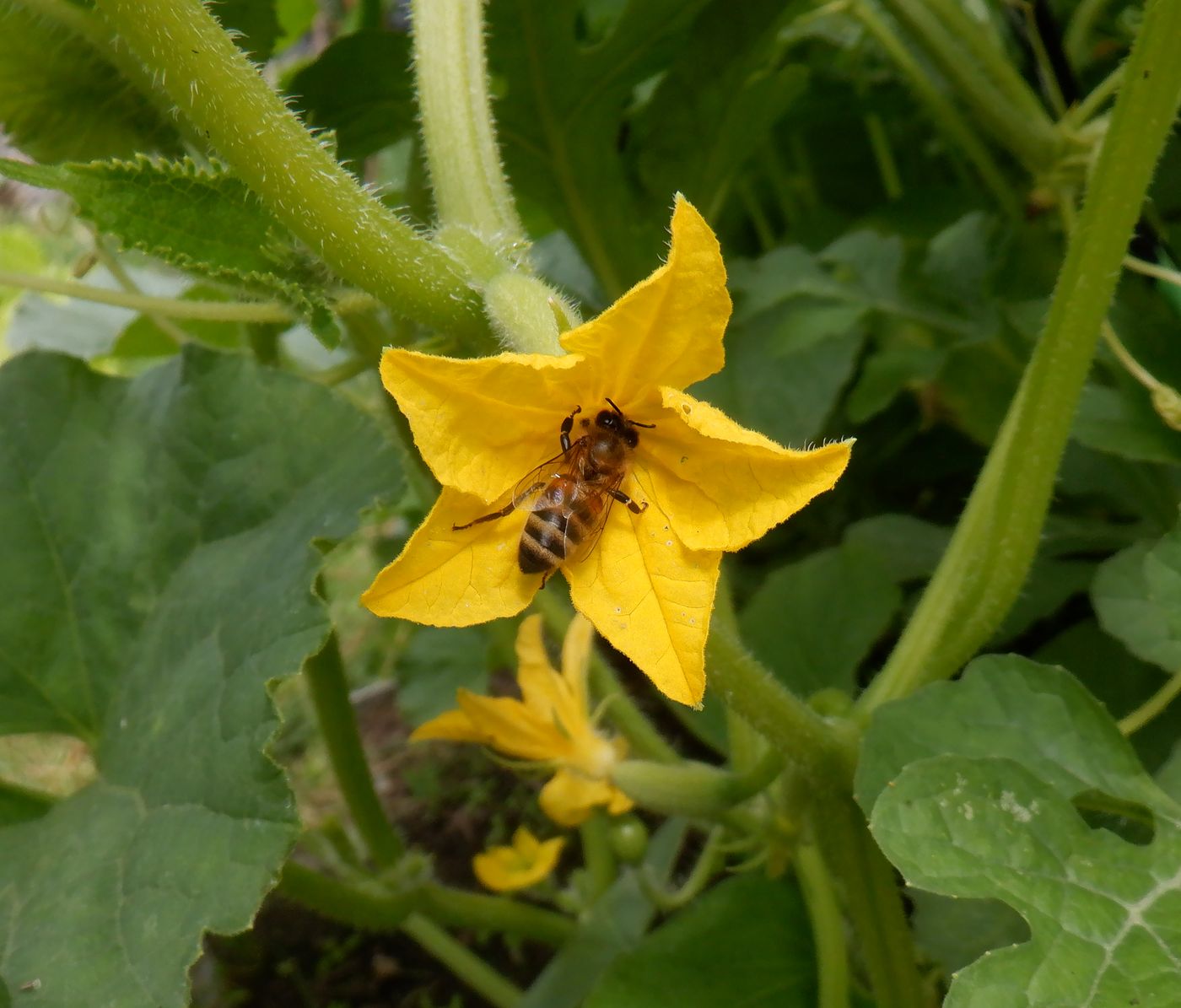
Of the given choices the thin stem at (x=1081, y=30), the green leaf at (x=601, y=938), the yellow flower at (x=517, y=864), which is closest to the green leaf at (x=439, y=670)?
the yellow flower at (x=517, y=864)

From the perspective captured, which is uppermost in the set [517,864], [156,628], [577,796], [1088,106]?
[1088,106]

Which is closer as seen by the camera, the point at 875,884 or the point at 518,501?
the point at 518,501

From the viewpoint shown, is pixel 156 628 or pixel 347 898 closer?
pixel 156 628

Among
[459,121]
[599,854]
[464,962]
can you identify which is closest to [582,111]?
[459,121]

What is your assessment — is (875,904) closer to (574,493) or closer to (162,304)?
(574,493)

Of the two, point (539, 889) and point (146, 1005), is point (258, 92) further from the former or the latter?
point (539, 889)

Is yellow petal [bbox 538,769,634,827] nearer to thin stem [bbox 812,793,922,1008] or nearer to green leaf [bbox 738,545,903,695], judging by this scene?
thin stem [bbox 812,793,922,1008]

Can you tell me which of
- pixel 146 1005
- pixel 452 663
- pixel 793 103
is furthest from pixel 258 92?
pixel 793 103

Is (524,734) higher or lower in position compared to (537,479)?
lower
